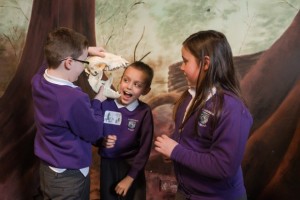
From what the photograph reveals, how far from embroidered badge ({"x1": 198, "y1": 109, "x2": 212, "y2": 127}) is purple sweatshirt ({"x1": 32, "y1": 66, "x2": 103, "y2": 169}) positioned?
522 mm

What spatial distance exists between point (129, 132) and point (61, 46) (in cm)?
62

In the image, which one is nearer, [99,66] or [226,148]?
[226,148]

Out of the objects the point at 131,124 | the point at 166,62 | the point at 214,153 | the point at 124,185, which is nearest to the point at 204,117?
the point at 214,153

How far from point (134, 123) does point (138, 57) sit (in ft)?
2.18

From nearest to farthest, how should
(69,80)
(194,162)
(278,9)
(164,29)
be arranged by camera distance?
1. (194,162)
2. (69,80)
3. (278,9)
4. (164,29)

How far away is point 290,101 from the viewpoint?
1.97 meters

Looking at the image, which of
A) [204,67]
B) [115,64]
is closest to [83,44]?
[115,64]

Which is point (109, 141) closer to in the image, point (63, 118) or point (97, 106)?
point (97, 106)

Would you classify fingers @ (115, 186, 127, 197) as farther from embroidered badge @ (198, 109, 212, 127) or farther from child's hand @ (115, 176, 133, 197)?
embroidered badge @ (198, 109, 212, 127)

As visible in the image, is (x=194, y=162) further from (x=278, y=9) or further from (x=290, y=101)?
(x=278, y=9)

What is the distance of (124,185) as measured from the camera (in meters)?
1.68

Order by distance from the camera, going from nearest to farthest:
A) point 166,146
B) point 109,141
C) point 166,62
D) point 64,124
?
1. point 166,146
2. point 64,124
3. point 109,141
4. point 166,62

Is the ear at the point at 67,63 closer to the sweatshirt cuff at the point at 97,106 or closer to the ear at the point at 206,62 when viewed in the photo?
the sweatshirt cuff at the point at 97,106

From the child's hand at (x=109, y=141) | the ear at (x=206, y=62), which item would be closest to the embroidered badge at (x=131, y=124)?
the child's hand at (x=109, y=141)
